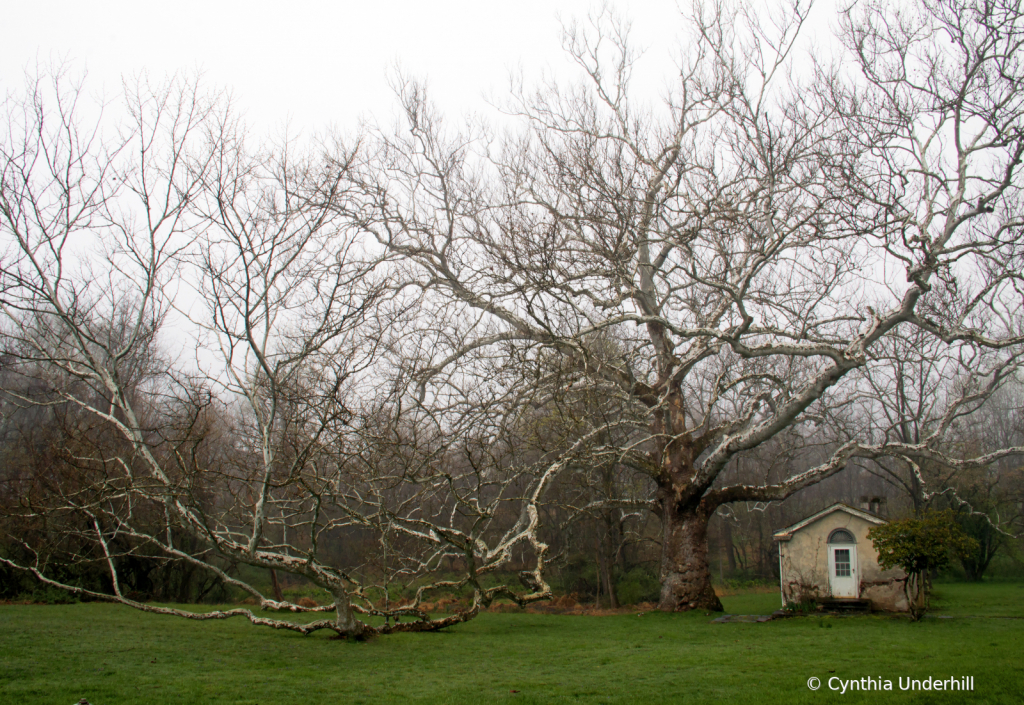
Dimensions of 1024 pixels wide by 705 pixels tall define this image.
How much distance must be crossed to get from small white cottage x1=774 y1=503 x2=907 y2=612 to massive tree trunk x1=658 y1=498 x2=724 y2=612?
101 inches

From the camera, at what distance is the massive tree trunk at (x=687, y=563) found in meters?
15.6

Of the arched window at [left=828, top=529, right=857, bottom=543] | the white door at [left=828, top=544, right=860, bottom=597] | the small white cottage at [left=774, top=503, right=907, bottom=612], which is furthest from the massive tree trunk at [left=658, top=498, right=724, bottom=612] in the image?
the arched window at [left=828, top=529, right=857, bottom=543]

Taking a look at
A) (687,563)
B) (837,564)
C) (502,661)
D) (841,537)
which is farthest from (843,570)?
(502,661)

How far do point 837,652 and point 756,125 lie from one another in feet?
26.6

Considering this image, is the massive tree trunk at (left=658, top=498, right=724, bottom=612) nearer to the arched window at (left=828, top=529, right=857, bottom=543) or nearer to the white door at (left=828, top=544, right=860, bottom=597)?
the white door at (left=828, top=544, right=860, bottom=597)

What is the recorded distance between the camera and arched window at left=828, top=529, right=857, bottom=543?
53.7 feet

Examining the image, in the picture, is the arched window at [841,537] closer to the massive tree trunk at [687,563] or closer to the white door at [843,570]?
the white door at [843,570]

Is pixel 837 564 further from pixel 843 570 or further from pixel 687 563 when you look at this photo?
pixel 687 563

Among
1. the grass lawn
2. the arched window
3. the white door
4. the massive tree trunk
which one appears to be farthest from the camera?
the arched window

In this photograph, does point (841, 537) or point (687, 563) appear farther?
point (841, 537)

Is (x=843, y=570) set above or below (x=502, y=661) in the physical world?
above

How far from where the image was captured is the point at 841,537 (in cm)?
1648

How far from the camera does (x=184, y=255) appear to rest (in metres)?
10.4

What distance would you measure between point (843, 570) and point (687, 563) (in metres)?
4.05
